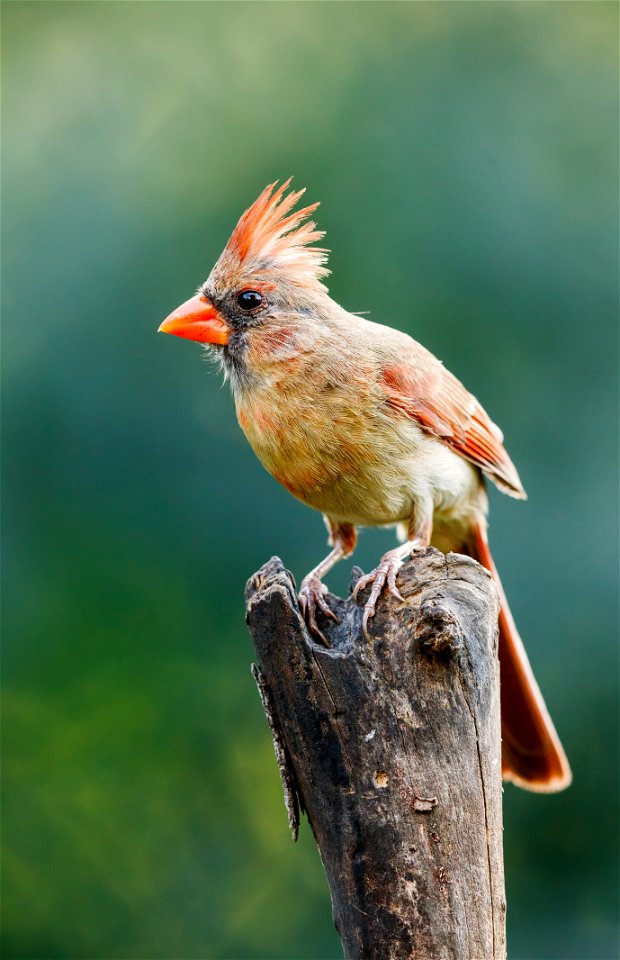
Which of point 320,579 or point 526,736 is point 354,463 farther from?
point 526,736

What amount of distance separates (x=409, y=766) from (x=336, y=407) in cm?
108

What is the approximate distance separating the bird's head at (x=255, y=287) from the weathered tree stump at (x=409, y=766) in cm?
107

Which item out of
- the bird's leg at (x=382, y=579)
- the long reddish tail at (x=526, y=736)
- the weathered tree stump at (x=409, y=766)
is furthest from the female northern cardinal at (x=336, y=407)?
the weathered tree stump at (x=409, y=766)

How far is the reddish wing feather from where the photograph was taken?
3.00 meters

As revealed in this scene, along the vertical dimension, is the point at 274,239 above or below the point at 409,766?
above

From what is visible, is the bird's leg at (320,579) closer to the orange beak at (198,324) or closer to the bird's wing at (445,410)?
the bird's wing at (445,410)

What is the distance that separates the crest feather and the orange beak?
5.8 inches

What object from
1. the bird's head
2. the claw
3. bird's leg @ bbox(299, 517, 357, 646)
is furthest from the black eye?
the claw

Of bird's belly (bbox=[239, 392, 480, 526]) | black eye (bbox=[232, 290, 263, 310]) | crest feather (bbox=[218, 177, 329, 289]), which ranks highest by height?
crest feather (bbox=[218, 177, 329, 289])

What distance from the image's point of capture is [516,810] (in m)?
3.62

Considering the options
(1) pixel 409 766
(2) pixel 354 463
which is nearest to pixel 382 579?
(1) pixel 409 766

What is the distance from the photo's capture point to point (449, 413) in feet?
10.3

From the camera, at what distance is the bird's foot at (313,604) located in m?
2.70

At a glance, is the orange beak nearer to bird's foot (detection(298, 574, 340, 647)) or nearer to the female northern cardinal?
the female northern cardinal
